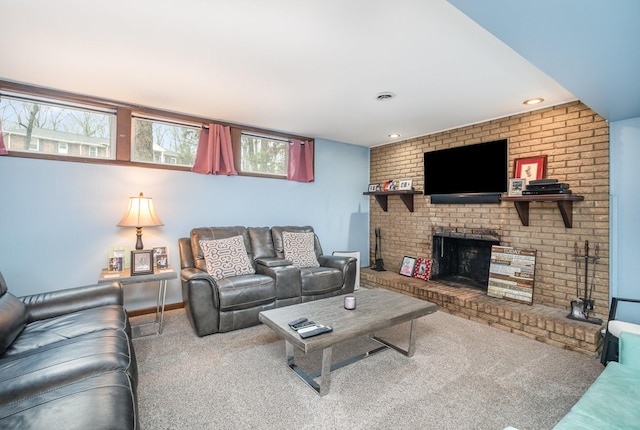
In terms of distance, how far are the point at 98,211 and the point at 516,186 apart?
4609 mm

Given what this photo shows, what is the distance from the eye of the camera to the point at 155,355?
2480 mm

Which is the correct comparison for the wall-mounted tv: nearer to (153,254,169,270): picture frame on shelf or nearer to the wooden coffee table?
the wooden coffee table

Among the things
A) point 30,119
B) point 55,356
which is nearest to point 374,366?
point 55,356

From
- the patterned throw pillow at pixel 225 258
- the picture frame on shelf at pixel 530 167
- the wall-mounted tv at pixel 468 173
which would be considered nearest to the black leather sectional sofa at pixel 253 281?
the patterned throw pillow at pixel 225 258

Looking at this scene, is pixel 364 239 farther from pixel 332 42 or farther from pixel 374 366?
pixel 332 42

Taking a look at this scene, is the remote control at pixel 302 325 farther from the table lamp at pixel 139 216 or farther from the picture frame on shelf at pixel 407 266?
the picture frame on shelf at pixel 407 266

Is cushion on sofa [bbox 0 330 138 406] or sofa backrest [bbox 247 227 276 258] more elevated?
sofa backrest [bbox 247 227 276 258]

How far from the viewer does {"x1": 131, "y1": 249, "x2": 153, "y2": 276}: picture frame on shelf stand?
9.56 feet

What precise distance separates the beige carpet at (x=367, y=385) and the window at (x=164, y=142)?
2.03 meters

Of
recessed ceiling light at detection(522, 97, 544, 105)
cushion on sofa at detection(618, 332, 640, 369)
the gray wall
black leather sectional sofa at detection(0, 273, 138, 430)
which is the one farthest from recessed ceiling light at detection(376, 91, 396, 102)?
black leather sectional sofa at detection(0, 273, 138, 430)

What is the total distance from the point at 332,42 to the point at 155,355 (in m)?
2.79

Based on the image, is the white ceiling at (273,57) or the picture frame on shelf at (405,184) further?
the picture frame on shelf at (405,184)

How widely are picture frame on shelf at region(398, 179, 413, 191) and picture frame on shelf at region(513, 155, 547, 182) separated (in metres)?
1.41

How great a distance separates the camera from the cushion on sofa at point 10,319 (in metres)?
1.64
